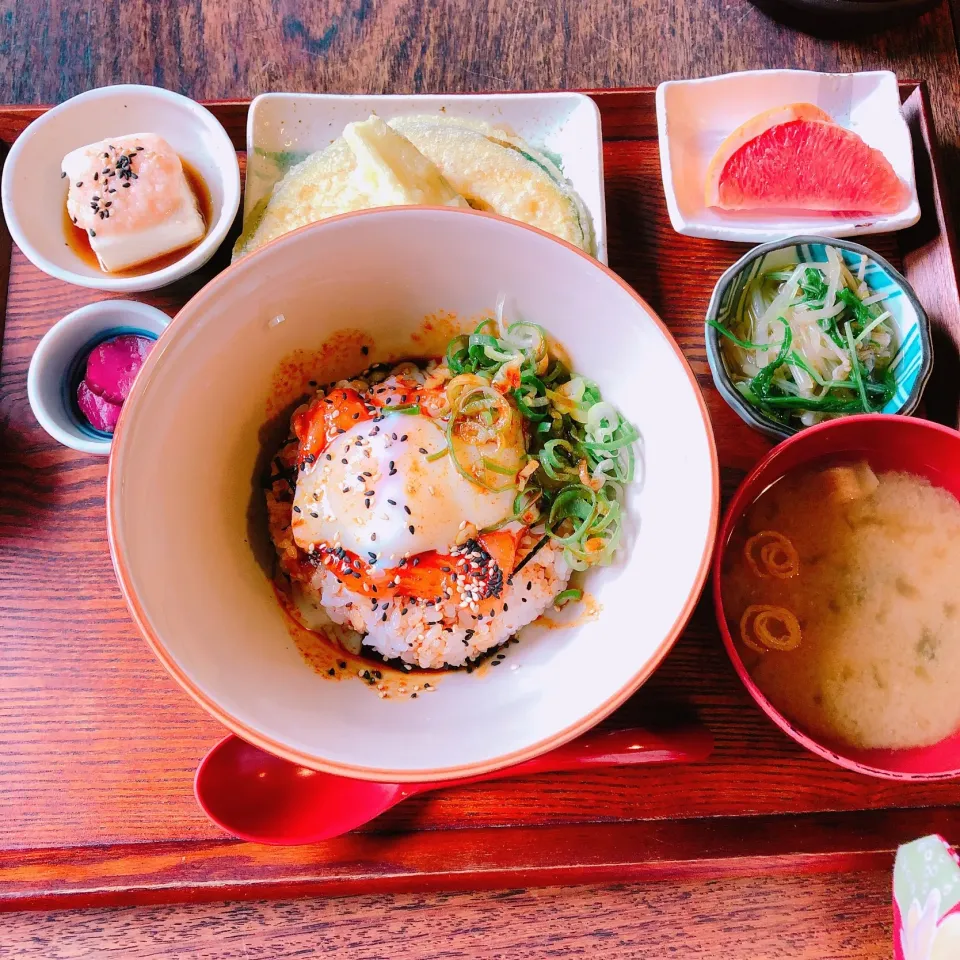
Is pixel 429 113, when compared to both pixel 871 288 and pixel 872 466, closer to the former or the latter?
pixel 871 288

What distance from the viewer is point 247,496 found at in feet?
4.93

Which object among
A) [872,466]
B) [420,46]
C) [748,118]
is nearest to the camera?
[872,466]

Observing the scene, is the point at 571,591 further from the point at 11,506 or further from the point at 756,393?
the point at 11,506

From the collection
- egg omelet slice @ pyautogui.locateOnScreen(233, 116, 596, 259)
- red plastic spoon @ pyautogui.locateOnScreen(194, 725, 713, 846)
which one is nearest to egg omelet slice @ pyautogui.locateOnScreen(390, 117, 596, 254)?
egg omelet slice @ pyautogui.locateOnScreen(233, 116, 596, 259)

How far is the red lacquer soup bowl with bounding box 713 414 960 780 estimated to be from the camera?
1.35 meters

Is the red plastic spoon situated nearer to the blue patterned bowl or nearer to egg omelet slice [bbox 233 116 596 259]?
the blue patterned bowl

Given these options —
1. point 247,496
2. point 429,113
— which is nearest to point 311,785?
point 247,496

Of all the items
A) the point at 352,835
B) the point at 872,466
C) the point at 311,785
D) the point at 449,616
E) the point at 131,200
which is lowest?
the point at 352,835

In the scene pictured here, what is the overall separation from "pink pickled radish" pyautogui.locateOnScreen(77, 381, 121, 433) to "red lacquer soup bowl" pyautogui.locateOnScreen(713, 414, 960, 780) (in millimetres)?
1297

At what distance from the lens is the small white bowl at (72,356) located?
1.64 m

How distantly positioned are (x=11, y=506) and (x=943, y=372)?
2105 millimetres

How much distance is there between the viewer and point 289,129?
5.93 ft

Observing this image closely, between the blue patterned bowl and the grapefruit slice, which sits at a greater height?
the grapefruit slice

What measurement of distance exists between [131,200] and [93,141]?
260 millimetres
